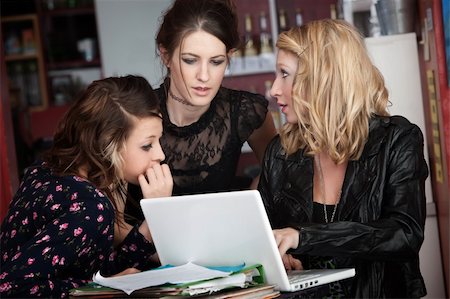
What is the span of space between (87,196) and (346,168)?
873mm

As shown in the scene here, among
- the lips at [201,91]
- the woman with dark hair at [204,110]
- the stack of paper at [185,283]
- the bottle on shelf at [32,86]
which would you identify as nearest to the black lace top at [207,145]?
the woman with dark hair at [204,110]

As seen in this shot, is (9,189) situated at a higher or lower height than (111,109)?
lower

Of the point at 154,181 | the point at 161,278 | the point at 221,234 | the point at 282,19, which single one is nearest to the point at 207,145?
the point at 154,181

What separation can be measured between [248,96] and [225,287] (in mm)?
1500

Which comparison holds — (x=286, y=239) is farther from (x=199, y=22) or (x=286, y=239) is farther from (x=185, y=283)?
(x=199, y=22)

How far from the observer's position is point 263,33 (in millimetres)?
7719

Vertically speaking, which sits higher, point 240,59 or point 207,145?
point 240,59

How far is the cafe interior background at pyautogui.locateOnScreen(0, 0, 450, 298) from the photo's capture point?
3.98 meters

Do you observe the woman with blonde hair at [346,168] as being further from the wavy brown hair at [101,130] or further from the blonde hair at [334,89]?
the wavy brown hair at [101,130]

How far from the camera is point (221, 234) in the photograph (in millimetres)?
2531

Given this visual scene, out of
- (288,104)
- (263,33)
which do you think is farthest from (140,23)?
(288,104)

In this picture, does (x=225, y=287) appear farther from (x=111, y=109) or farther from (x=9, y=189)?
(x=9, y=189)

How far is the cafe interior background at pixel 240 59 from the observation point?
3.98 meters

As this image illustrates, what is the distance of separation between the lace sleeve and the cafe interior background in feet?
1.79
